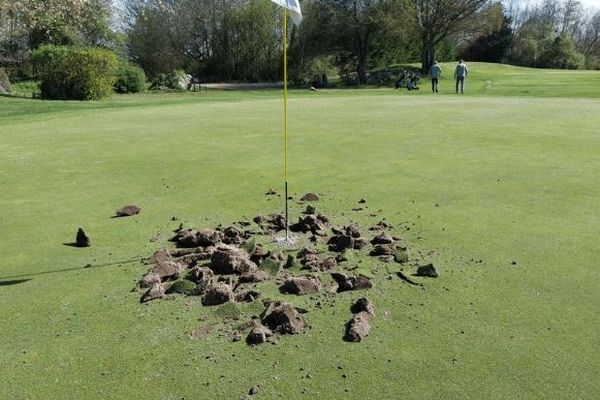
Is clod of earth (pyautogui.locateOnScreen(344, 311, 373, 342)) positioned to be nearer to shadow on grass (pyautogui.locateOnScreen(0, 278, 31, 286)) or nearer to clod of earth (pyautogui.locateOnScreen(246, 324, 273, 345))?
clod of earth (pyautogui.locateOnScreen(246, 324, 273, 345))

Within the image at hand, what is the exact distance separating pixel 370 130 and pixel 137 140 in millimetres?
3971

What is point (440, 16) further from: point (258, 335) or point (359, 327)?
point (258, 335)

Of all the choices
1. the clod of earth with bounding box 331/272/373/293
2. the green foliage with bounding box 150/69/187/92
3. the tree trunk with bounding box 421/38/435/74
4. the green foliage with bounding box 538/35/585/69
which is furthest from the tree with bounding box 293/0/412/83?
the clod of earth with bounding box 331/272/373/293

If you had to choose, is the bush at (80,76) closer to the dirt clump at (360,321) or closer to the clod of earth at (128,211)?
the clod of earth at (128,211)

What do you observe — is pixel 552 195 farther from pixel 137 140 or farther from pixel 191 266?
pixel 137 140

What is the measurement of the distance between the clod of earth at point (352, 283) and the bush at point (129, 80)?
26.0 metres

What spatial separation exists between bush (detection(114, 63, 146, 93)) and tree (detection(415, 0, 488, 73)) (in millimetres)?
19243

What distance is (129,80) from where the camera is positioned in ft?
90.4

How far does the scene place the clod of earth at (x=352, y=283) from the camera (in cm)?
333

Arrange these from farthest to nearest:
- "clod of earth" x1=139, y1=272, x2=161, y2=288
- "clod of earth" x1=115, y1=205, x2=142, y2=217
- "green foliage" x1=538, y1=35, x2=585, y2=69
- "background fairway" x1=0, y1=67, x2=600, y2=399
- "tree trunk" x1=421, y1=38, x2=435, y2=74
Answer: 1. "green foliage" x1=538, y1=35, x2=585, y2=69
2. "tree trunk" x1=421, y1=38, x2=435, y2=74
3. "clod of earth" x1=115, y1=205, x2=142, y2=217
4. "clod of earth" x1=139, y1=272, x2=161, y2=288
5. "background fairway" x1=0, y1=67, x2=600, y2=399

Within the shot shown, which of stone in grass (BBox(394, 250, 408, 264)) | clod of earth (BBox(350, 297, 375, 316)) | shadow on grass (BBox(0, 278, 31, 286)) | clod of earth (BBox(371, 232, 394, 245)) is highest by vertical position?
clod of earth (BBox(371, 232, 394, 245))

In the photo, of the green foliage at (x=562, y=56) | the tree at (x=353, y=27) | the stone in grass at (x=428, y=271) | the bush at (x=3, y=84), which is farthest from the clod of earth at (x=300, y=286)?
the green foliage at (x=562, y=56)

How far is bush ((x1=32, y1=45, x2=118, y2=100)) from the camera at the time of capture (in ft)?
68.9

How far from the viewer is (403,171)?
250 inches
